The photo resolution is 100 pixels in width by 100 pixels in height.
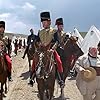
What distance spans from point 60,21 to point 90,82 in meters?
5.11

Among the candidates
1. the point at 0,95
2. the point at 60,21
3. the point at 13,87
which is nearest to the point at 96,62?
the point at 0,95

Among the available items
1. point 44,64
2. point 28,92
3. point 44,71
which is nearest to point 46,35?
point 44,64

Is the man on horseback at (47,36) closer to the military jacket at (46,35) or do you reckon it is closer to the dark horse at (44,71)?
the military jacket at (46,35)

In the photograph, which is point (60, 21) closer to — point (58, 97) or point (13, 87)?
point (58, 97)

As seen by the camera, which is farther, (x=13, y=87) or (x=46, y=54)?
(x=13, y=87)

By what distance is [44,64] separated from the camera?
10648mm

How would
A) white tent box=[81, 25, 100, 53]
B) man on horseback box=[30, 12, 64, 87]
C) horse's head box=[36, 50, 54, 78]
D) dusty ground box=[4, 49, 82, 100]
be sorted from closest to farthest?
horse's head box=[36, 50, 54, 78], man on horseback box=[30, 12, 64, 87], dusty ground box=[4, 49, 82, 100], white tent box=[81, 25, 100, 53]

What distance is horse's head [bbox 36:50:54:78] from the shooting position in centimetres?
1059

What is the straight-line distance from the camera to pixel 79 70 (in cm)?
947

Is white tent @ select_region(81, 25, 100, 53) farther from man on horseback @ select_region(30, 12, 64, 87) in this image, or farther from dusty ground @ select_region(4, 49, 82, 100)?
man on horseback @ select_region(30, 12, 64, 87)

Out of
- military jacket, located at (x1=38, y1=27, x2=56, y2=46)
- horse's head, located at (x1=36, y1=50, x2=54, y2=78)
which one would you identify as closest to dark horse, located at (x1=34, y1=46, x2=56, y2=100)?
horse's head, located at (x1=36, y1=50, x2=54, y2=78)

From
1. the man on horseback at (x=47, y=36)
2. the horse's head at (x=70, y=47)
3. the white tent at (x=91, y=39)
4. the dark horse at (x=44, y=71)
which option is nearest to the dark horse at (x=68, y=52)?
the horse's head at (x=70, y=47)

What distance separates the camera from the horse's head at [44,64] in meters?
10.6

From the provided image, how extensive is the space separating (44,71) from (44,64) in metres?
0.18
